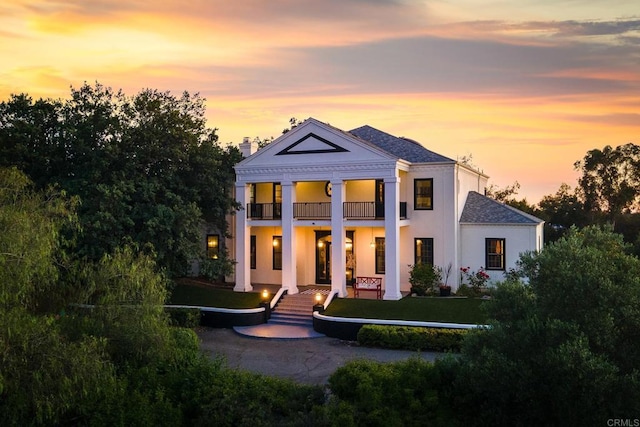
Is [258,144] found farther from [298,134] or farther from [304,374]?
[304,374]

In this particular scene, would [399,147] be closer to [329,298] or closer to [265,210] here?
[265,210]

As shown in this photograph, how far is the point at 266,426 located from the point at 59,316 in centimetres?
635

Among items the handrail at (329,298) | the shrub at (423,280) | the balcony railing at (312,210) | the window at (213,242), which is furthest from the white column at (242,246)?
the shrub at (423,280)

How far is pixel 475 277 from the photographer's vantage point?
25.6 meters

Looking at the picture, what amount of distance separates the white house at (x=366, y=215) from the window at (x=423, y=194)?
5 cm

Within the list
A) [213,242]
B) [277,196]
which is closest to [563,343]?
[277,196]

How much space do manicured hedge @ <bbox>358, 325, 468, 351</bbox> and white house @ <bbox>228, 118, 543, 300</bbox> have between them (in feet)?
14.5

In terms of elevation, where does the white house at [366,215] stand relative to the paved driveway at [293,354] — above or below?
above

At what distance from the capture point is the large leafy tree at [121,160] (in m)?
20.8

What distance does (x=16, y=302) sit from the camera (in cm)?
1052

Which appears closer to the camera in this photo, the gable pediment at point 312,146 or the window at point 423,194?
the gable pediment at point 312,146

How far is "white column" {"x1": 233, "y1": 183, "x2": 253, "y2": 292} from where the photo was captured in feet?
86.9

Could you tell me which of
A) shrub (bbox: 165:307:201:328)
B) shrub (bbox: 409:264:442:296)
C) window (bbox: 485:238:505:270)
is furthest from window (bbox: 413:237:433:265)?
shrub (bbox: 165:307:201:328)

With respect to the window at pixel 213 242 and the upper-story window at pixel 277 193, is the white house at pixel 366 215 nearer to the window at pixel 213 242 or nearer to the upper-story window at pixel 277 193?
the upper-story window at pixel 277 193
